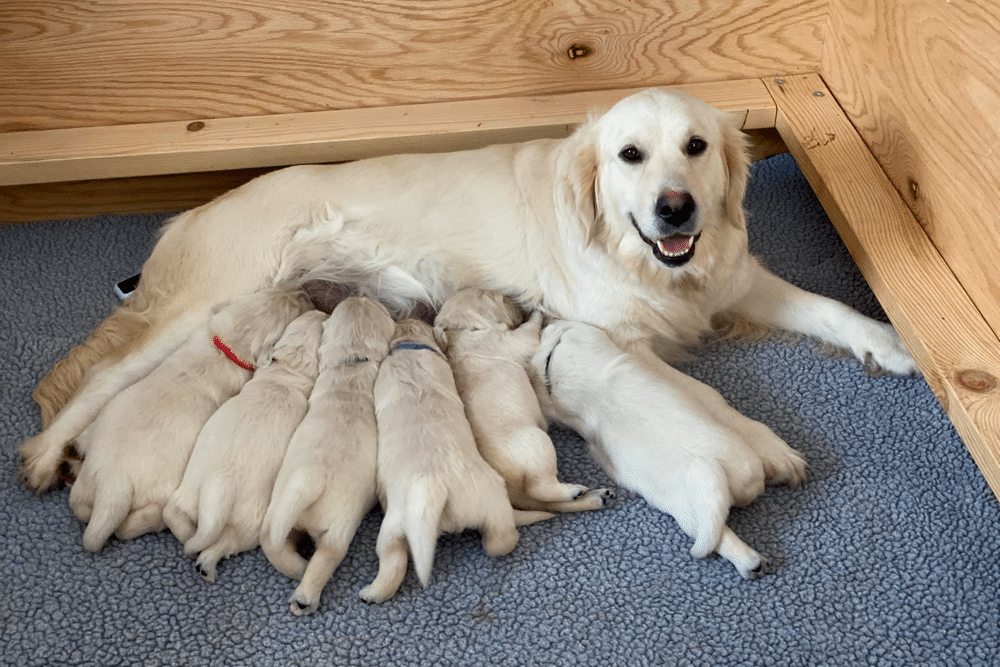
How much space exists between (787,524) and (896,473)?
287 millimetres

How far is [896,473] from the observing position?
1.82 m

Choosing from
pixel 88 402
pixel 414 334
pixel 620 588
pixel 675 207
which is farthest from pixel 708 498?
pixel 88 402

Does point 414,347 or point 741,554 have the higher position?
point 414,347

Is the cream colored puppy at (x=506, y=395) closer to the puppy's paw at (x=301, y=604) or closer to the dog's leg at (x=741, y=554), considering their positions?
the dog's leg at (x=741, y=554)

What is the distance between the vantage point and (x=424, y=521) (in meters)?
1.53

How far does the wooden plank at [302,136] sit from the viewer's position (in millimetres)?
2467

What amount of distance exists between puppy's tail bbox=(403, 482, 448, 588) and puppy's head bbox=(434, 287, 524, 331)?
1.73 feet

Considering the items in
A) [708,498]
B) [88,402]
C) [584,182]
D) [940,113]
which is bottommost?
[88,402]

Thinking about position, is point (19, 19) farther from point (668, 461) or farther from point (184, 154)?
point (668, 461)

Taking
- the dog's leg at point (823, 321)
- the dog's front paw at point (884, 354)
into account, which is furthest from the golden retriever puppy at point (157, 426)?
the dog's front paw at point (884, 354)

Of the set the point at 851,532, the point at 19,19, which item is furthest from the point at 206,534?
the point at 19,19

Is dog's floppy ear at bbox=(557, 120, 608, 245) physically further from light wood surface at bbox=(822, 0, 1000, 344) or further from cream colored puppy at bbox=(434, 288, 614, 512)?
light wood surface at bbox=(822, 0, 1000, 344)

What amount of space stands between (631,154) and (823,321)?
642 mm

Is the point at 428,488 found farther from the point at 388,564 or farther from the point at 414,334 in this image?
the point at 414,334
